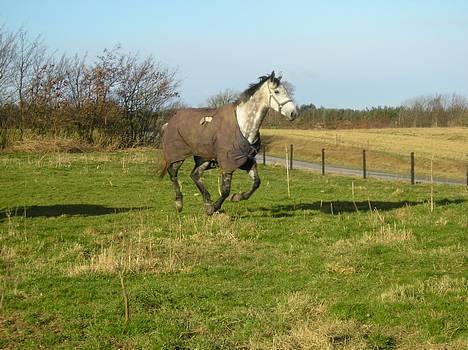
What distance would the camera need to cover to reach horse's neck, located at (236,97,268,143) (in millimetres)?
12859

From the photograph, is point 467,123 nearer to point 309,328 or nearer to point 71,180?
point 71,180

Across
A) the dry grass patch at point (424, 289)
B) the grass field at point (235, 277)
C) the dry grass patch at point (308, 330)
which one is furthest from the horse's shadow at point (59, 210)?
the dry grass patch at point (424, 289)

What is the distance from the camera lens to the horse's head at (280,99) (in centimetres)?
1271

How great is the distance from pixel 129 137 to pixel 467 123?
8319 cm

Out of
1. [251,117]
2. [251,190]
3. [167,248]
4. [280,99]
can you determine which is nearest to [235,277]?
[167,248]

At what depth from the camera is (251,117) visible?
1286 centimetres

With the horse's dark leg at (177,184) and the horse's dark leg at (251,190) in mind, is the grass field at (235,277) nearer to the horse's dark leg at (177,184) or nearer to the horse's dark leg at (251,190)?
the horse's dark leg at (177,184)

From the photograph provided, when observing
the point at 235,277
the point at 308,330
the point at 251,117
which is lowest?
the point at 235,277

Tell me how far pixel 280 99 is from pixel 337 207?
3.97 metres

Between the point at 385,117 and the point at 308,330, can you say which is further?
the point at 385,117

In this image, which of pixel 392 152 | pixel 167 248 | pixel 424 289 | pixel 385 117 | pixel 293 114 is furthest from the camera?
pixel 385 117

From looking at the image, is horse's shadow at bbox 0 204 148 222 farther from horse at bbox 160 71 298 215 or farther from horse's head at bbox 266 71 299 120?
horse's head at bbox 266 71 299 120

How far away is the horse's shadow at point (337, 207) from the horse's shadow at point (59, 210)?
3601 millimetres

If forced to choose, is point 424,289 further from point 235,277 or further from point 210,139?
point 210,139
